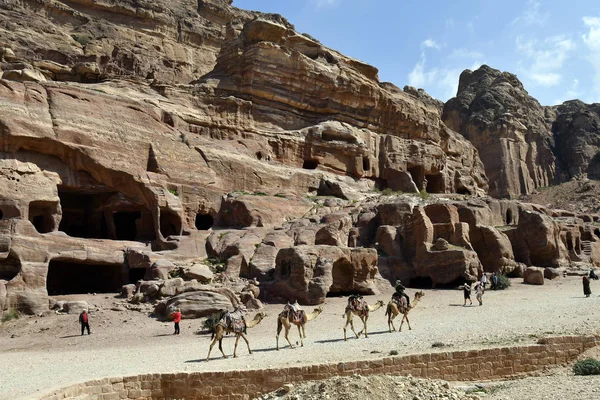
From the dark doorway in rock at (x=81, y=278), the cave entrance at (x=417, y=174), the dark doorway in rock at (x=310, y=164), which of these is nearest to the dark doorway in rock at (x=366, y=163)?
the dark doorway in rock at (x=310, y=164)

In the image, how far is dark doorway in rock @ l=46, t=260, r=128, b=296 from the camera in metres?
28.8

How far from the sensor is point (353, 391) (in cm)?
1112

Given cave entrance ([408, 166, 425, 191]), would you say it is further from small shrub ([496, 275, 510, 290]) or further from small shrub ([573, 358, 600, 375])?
small shrub ([573, 358, 600, 375])

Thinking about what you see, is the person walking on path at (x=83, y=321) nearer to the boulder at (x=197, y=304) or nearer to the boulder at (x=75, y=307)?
the boulder at (x=75, y=307)

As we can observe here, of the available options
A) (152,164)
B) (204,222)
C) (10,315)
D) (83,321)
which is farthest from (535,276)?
(10,315)

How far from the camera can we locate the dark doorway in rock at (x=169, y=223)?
32312 mm

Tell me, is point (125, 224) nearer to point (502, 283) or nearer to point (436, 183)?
point (502, 283)

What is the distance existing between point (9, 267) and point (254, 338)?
471 inches

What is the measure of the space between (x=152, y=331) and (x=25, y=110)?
15369 millimetres

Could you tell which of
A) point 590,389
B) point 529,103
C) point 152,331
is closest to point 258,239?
point 152,331

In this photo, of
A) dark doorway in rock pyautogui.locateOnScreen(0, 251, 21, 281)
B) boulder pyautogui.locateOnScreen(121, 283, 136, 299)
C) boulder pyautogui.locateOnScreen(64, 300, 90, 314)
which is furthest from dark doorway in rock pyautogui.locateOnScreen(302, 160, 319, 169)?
dark doorway in rock pyautogui.locateOnScreen(0, 251, 21, 281)

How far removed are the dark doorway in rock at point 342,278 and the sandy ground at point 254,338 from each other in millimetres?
1098

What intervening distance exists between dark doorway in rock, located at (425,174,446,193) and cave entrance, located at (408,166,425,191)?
2.29 m

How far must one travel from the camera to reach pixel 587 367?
43.0 ft
